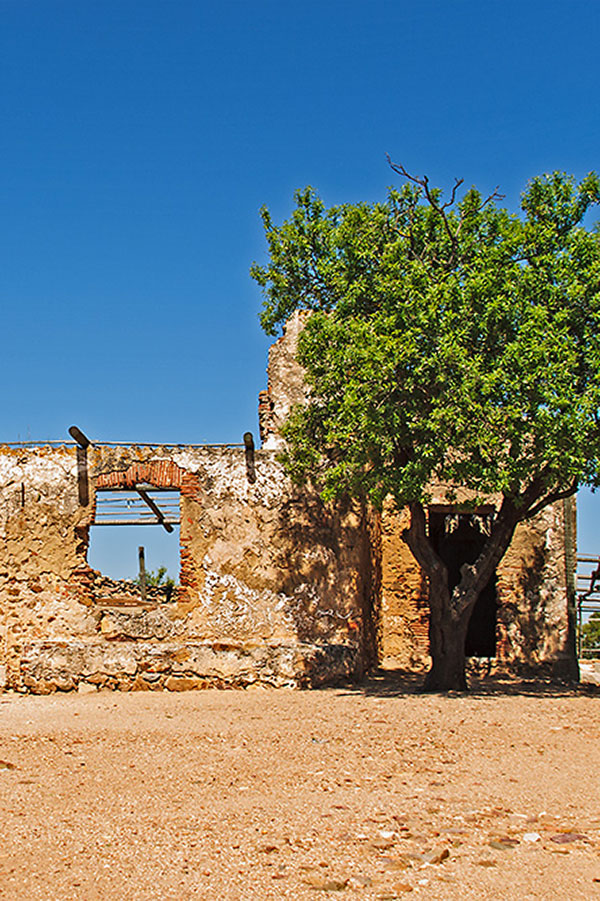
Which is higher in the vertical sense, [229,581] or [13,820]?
[229,581]

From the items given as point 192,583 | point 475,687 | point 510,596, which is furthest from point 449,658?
point 192,583

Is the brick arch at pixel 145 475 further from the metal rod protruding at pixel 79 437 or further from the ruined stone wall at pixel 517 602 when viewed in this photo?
the ruined stone wall at pixel 517 602

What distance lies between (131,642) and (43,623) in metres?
1.43

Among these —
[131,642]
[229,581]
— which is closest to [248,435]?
[229,581]

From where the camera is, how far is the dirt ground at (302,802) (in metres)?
4.79

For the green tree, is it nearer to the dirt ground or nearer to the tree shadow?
the tree shadow

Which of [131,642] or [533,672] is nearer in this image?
[131,642]

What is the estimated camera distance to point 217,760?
317 inches

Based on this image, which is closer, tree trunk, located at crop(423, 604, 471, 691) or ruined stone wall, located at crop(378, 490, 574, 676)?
tree trunk, located at crop(423, 604, 471, 691)

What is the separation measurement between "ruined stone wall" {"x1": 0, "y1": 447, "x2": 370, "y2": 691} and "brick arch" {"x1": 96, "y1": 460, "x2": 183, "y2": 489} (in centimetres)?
2

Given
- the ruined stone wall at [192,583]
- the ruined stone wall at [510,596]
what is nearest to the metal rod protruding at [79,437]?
the ruined stone wall at [192,583]

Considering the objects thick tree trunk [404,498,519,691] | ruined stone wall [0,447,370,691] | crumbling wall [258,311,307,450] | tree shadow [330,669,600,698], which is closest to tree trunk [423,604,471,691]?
thick tree trunk [404,498,519,691]

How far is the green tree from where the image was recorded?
1146 cm

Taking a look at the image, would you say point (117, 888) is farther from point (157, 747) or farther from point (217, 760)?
point (157, 747)
